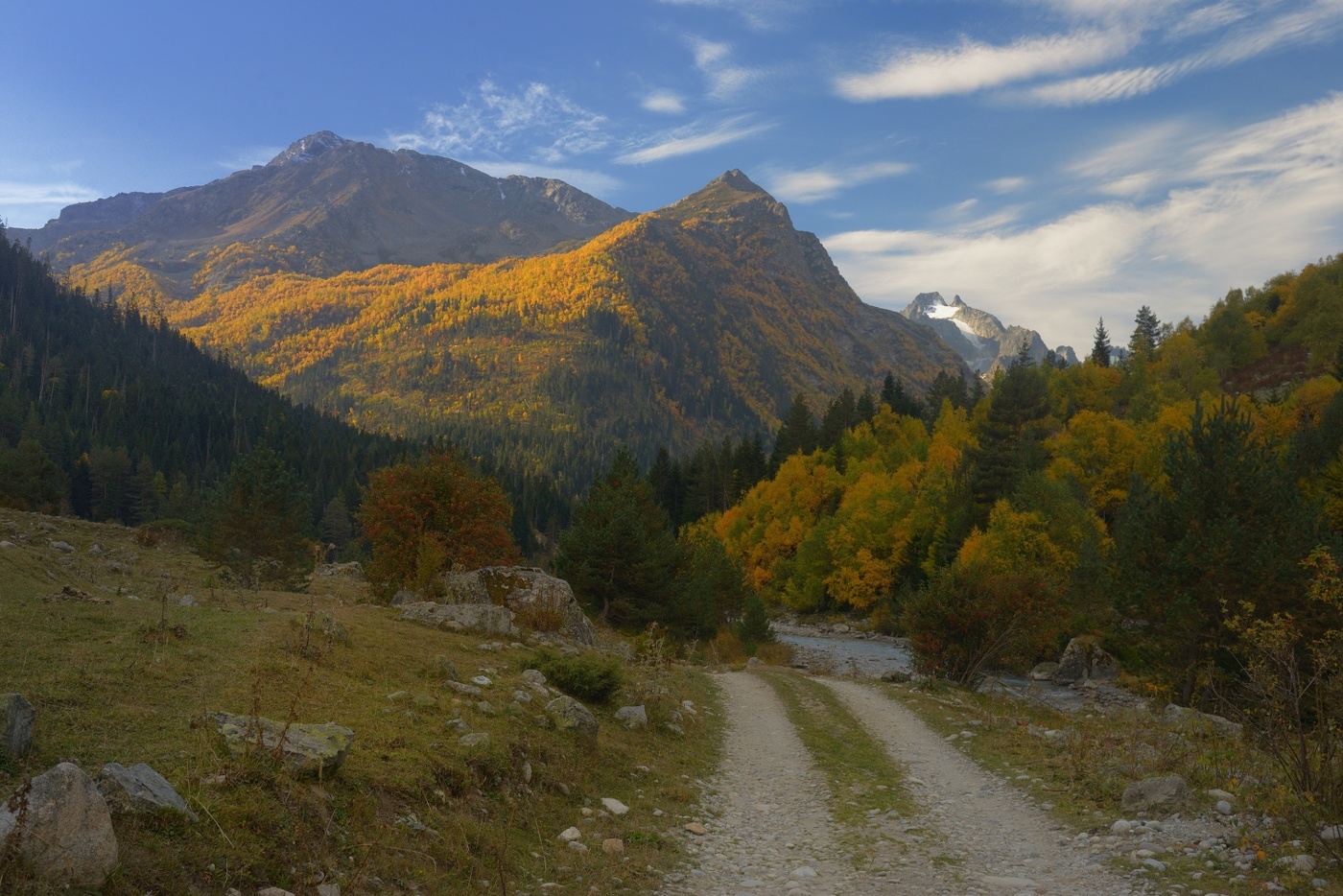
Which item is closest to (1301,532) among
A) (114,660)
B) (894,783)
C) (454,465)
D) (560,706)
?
(894,783)

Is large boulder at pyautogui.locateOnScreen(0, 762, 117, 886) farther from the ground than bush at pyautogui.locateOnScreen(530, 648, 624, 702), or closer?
farther from the ground

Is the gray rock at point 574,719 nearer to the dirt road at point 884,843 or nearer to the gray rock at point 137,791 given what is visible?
the dirt road at point 884,843

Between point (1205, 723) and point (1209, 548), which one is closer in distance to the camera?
point (1205, 723)

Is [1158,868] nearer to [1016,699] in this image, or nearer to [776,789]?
[776,789]

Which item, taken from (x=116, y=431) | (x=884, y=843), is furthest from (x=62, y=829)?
(x=116, y=431)

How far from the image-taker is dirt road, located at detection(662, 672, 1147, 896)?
28.2 feet

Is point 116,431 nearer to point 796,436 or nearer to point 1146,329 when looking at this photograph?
point 796,436

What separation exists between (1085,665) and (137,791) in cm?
4839

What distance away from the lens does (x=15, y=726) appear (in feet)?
20.9

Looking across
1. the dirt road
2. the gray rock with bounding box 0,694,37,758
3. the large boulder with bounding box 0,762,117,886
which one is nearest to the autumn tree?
the dirt road

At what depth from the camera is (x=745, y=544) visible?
86.8m

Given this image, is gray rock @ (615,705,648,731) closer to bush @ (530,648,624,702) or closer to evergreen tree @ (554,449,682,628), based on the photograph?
bush @ (530,648,624,702)

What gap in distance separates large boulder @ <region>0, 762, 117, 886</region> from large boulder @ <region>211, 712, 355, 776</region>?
1823 mm

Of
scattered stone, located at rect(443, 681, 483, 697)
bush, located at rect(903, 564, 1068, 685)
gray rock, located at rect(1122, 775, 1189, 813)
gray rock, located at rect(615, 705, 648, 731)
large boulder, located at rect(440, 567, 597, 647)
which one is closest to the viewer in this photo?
gray rock, located at rect(1122, 775, 1189, 813)
